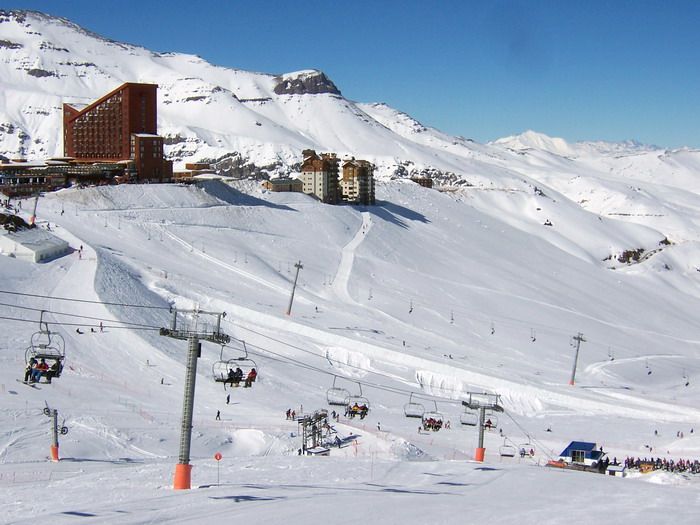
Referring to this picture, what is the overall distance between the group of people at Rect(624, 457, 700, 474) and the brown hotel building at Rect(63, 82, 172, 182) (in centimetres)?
6435

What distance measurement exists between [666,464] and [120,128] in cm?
7275

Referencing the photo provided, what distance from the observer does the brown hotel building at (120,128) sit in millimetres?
88125

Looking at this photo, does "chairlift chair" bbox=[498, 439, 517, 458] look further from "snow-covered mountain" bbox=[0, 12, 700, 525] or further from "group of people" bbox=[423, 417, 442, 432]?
"group of people" bbox=[423, 417, 442, 432]

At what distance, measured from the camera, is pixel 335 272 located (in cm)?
6931

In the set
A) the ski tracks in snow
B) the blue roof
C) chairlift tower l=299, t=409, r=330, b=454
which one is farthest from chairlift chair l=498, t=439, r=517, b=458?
the ski tracks in snow

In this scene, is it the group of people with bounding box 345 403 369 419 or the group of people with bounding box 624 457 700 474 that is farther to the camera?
the group of people with bounding box 345 403 369 419

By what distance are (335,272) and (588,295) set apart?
27.8 meters

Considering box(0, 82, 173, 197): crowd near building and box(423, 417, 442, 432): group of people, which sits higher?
box(0, 82, 173, 197): crowd near building

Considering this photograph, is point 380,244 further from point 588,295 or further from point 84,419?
point 84,419

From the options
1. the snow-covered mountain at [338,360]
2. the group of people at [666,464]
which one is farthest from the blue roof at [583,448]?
the snow-covered mountain at [338,360]

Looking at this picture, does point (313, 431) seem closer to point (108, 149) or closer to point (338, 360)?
point (338, 360)

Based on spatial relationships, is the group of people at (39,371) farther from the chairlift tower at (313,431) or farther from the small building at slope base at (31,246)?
the small building at slope base at (31,246)

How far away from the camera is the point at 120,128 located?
91000 mm

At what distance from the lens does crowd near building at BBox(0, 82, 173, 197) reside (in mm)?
80463
